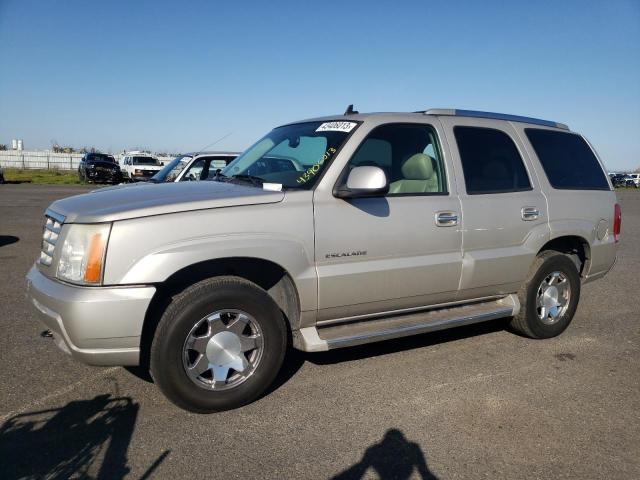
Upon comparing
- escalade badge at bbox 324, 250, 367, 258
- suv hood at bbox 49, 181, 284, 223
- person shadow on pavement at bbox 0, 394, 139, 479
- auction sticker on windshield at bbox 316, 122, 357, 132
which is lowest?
person shadow on pavement at bbox 0, 394, 139, 479

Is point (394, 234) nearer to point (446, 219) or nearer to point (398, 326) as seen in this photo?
point (446, 219)

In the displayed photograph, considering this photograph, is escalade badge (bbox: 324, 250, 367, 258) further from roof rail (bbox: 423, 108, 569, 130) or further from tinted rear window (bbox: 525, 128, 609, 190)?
tinted rear window (bbox: 525, 128, 609, 190)

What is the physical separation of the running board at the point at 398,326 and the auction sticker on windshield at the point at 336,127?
4.76 ft

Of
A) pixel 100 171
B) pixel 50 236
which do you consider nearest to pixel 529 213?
pixel 50 236

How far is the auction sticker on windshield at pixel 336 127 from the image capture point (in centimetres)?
405

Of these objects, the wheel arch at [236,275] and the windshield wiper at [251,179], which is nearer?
the wheel arch at [236,275]

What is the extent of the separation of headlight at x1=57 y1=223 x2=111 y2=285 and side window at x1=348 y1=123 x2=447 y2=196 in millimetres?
1993

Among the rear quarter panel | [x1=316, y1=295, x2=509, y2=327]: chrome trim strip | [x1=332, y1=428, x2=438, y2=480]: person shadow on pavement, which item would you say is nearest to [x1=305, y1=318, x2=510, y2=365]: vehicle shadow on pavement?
[x1=316, y1=295, x2=509, y2=327]: chrome trim strip

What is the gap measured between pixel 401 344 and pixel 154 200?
2.49m

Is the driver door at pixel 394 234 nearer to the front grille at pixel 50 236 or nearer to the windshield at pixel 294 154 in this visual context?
the windshield at pixel 294 154

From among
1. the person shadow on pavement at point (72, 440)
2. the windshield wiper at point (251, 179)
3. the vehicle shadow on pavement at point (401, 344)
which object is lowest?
the person shadow on pavement at point (72, 440)

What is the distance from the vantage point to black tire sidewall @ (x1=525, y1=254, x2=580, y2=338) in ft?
15.5

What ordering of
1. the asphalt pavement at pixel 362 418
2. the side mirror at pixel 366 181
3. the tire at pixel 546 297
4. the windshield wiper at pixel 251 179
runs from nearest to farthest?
the asphalt pavement at pixel 362 418, the side mirror at pixel 366 181, the windshield wiper at pixel 251 179, the tire at pixel 546 297

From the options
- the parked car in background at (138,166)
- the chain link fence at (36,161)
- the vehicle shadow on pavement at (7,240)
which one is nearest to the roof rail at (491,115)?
the vehicle shadow on pavement at (7,240)
